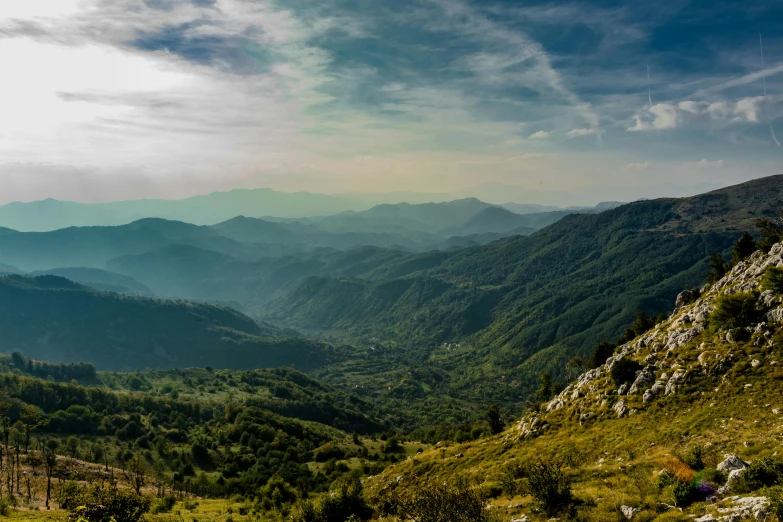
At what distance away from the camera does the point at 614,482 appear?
93.8 feet

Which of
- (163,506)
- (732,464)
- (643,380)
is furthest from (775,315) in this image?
(163,506)

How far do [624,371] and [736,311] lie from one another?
13.9m

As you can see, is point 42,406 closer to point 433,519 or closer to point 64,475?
point 64,475

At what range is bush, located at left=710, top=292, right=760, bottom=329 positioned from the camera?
149 feet

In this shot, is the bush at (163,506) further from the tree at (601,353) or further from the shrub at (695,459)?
the tree at (601,353)

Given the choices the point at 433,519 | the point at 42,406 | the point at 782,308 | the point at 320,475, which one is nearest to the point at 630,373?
the point at 782,308

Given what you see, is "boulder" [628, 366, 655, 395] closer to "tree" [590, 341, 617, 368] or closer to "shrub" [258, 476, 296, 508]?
"tree" [590, 341, 617, 368]

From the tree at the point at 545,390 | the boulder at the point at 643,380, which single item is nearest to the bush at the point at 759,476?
the boulder at the point at 643,380

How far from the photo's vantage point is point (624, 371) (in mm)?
52156

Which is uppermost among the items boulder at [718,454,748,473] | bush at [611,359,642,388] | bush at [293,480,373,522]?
boulder at [718,454,748,473]

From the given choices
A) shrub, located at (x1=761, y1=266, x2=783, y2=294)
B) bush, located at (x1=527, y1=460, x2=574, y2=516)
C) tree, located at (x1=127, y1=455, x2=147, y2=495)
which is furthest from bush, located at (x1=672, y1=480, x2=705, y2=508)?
tree, located at (x1=127, y1=455, x2=147, y2=495)

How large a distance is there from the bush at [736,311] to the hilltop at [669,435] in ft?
0.39

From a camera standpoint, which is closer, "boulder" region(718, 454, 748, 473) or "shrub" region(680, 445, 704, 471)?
"boulder" region(718, 454, 748, 473)

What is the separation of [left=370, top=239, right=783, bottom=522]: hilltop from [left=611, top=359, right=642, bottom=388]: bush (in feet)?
0.49
